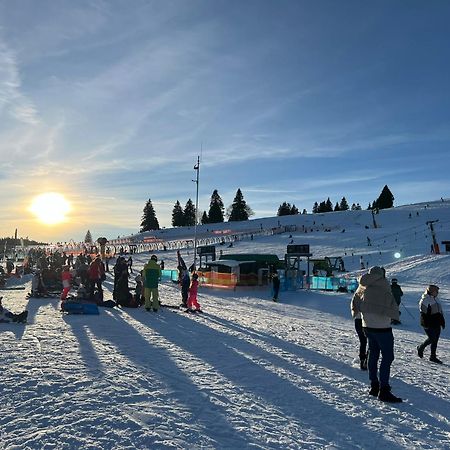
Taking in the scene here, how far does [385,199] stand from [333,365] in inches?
4348

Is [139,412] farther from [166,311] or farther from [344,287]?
[344,287]

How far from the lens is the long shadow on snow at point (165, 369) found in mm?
4426

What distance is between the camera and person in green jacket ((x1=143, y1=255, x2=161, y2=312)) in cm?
1309

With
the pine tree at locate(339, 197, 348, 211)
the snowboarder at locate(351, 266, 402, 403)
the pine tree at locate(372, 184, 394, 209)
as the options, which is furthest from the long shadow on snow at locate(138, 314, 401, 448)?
the pine tree at locate(339, 197, 348, 211)

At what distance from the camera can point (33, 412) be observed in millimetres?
4664

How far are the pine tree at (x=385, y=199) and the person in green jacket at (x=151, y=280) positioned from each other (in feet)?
341

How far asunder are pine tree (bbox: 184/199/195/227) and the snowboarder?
342 ft

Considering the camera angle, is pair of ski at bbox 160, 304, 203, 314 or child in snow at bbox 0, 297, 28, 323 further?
pair of ski at bbox 160, 304, 203, 314

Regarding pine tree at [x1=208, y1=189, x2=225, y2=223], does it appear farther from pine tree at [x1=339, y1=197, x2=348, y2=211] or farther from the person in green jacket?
the person in green jacket

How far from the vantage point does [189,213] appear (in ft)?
364

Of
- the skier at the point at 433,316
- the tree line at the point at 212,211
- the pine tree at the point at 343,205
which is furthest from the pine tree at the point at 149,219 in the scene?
the skier at the point at 433,316

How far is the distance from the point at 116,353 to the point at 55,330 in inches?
109

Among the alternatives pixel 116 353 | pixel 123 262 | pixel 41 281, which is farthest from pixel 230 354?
pixel 41 281

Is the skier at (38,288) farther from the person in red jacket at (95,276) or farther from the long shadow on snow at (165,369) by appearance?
the long shadow on snow at (165,369)
